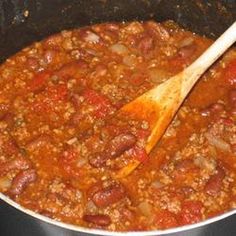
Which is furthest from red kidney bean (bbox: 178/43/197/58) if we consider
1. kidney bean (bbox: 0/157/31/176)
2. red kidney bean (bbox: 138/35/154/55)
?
kidney bean (bbox: 0/157/31/176)

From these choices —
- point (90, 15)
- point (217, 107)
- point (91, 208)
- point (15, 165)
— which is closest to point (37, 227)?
point (91, 208)

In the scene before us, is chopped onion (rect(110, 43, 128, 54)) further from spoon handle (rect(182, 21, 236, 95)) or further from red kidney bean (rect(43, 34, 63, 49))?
spoon handle (rect(182, 21, 236, 95))

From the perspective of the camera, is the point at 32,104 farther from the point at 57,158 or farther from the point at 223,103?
the point at 223,103

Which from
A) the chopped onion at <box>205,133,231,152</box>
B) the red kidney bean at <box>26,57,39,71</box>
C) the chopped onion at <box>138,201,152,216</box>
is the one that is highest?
the red kidney bean at <box>26,57,39,71</box>

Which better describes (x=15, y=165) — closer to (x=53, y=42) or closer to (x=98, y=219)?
(x=98, y=219)

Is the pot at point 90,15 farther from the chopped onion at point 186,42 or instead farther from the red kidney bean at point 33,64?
the red kidney bean at point 33,64

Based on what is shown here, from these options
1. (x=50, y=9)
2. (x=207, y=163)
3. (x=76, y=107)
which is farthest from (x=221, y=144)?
(x=50, y=9)

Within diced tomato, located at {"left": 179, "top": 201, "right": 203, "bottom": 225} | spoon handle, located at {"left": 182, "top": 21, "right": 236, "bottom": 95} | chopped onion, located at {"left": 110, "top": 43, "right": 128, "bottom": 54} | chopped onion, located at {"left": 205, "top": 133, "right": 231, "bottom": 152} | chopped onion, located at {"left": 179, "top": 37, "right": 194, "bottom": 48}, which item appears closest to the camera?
diced tomato, located at {"left": 179, "top": 201, "right": 203, "bottom": 225}
